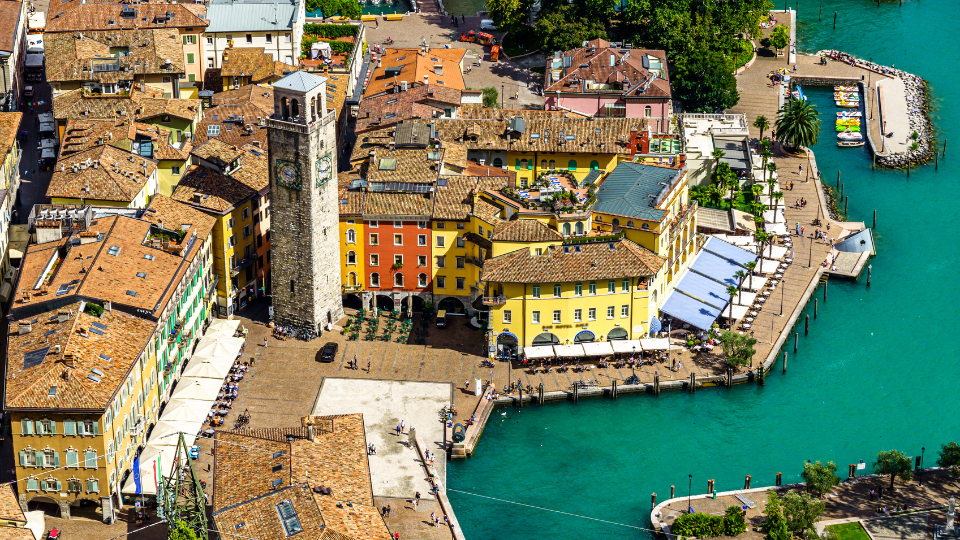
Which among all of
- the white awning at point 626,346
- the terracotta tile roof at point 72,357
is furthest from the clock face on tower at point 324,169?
the white awning at point 626,346

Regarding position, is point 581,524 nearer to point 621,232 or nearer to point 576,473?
point 576,473

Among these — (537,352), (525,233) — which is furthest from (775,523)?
(525,233)

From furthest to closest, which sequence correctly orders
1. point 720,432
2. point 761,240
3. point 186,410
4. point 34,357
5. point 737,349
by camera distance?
point 761,240 → point 737,349 → point 720,432 → point 186,410 → point 34,357

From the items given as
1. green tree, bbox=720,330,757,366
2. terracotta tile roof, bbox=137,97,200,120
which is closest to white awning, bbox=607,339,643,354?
green tree, bbox=720,330,757,366

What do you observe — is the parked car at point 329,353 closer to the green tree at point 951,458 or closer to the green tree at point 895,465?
the green tree at point 895,465

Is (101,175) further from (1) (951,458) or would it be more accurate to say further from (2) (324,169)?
(1) (951,458)

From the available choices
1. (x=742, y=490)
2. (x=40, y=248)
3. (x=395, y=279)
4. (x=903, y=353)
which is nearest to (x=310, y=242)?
(x=395, y=279)
